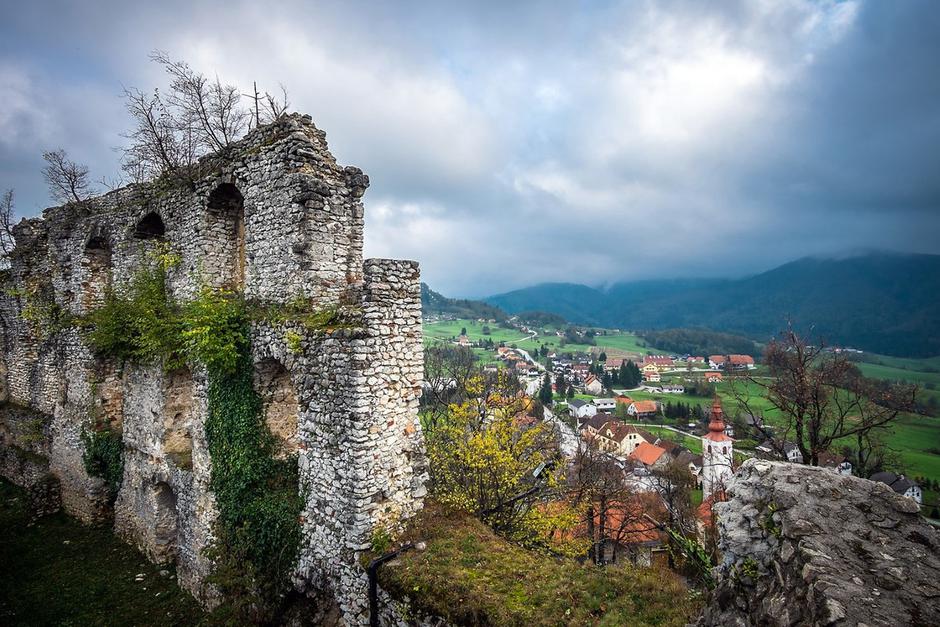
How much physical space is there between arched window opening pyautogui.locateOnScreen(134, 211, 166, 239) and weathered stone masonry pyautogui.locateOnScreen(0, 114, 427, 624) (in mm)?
51

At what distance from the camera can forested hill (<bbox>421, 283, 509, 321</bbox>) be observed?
163 meters

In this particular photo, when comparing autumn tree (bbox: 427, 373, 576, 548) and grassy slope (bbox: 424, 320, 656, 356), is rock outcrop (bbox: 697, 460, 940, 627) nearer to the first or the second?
autumn tree (bbox: 427, 373, 576, 548)

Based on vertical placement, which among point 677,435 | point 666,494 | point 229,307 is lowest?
point 677,435

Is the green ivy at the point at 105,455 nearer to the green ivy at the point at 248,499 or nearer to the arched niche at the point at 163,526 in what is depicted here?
the arched niche at the point at 163,526

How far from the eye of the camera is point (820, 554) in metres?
3.86

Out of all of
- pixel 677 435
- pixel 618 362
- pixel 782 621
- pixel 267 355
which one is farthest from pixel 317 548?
pixel 618 362

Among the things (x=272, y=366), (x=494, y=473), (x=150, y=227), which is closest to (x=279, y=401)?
(x=272, y=366)

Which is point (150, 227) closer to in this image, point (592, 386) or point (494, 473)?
point (494, 473)

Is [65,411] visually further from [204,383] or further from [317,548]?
[317,548]

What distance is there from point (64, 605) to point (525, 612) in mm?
12623

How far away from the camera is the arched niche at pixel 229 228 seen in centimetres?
1142

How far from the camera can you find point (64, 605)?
11.0m

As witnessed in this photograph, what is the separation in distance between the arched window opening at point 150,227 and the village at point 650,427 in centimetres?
1411

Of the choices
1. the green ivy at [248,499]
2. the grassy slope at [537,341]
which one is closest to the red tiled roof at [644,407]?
the grassy slope at [537,341]
